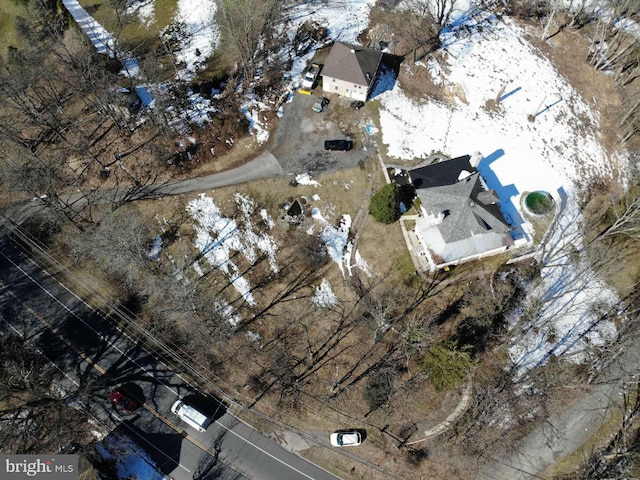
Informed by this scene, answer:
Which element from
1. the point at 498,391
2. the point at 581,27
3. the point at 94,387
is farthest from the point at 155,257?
the point at 581,27

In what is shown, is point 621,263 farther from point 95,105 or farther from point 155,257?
point 95,105

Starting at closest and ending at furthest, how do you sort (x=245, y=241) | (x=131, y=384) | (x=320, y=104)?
(x=131, y=384) < (x=245, y=241) < (x=320, y=104)

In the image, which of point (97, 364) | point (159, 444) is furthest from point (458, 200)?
point (97, 364)

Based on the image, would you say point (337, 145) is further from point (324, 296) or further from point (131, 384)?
point (131, 384)

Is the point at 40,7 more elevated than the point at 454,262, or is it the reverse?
the point at 40,7

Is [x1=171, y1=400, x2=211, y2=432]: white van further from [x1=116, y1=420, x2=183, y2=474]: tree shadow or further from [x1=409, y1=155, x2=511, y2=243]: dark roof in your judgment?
[x1=409, y1=155, x2=511, y2=243]: dark roof

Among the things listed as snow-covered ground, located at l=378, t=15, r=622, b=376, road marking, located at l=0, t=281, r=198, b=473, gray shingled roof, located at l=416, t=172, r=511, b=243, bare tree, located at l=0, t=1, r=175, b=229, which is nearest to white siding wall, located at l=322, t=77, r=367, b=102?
snow-covered ground, located at l=378, t=15, r=622, b=376
